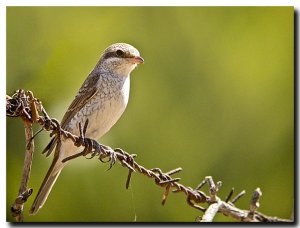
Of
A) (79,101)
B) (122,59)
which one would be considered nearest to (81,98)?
(79,101)

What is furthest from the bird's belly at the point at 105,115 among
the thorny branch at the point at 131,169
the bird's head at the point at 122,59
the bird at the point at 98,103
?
the thorny branch at the point at 131,169

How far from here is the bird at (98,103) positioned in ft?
9.88

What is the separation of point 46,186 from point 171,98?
872 millimetres

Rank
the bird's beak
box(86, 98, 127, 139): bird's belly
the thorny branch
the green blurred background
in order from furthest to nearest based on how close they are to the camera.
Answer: the green blurred background < the bird's beak < box(86, 98, 127, 139): bird's belly < the thorny branch

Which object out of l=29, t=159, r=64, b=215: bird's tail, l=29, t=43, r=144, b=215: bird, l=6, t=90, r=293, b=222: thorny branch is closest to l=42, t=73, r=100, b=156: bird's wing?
l=29, t=43, r=144, b=215: bird

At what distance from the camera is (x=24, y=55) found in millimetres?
3262

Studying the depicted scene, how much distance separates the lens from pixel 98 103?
3.02 meters

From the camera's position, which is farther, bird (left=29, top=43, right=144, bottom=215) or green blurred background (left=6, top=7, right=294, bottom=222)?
green blurred background (left=6, top=7, right=294, bottom=222)

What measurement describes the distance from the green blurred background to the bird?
0.13 m

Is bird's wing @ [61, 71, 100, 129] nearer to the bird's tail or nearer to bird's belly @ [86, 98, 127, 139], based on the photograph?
bird's belly @ [86, 98, 127, 139]

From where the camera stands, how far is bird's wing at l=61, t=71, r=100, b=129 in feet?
10.0

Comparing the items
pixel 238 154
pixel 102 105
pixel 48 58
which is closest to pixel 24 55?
pixel 48 58

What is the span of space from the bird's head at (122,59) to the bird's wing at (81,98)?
4.4 inches

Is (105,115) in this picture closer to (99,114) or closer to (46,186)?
(99,114)
